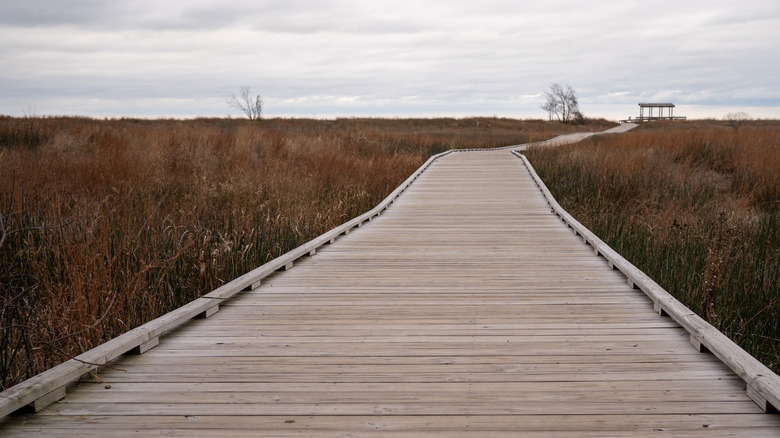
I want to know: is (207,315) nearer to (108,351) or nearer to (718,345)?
(108,351)

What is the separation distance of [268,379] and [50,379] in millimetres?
864

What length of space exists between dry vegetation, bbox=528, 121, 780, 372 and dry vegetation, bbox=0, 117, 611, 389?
3.37 meters

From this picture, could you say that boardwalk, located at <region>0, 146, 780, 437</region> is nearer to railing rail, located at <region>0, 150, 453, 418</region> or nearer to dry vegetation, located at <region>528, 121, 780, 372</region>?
railing rail, located at <region>0, 150, 453, 418</region>

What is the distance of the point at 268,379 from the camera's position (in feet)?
9.07

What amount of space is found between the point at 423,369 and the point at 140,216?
13.8 ft

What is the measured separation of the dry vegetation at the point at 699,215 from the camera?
4469 millimetres

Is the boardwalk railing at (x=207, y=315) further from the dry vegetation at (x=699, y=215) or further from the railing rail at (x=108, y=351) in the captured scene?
Result: the dry vegetation at (x=699, y=215)

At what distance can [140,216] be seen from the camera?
6.11m

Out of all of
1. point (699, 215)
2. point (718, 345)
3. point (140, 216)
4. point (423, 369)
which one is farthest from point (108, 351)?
point (699, 215)

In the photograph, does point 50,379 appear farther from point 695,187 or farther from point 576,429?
point 695,187

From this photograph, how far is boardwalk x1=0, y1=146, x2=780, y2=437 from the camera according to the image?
7.64 feet

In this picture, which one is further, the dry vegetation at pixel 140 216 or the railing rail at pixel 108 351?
the dry vegetation at pixel 140 216

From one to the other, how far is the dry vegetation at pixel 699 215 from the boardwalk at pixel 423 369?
682 millimetres

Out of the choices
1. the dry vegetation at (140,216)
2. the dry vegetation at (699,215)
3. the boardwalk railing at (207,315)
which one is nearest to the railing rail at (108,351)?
the boardwalk railing at (207,315)
